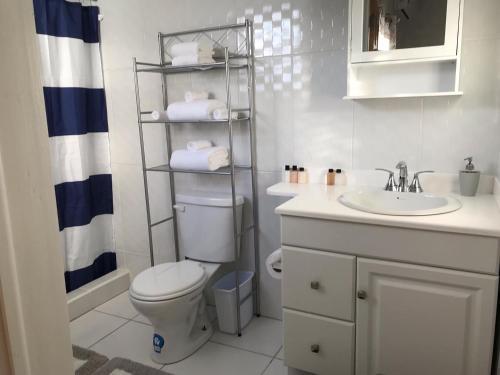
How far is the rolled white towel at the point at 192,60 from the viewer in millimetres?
2111

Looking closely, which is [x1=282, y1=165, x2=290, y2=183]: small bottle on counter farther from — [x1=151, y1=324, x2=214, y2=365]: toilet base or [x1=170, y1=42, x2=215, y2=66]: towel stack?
[x1=151, y1=324, x2=214, y2=365]: toilet base

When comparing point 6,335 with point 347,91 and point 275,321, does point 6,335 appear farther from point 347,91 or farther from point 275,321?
point 275,321

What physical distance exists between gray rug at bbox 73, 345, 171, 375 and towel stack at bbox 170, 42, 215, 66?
152 cm

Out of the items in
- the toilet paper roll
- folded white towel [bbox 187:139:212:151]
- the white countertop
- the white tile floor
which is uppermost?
folded white towel [bbox 187:139:212:151]

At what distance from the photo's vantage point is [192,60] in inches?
83.4

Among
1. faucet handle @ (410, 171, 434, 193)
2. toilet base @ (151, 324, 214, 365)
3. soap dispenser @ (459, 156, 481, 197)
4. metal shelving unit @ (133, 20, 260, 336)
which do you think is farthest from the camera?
metal shelving unit @ (133, 20, 260, 336)

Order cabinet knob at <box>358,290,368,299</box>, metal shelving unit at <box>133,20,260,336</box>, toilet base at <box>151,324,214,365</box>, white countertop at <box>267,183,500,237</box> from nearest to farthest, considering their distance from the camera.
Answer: white countertop at <box>267,183,500,237</box> → cabinet knob at <box>358,290,368,299</box> → toilet base at <box>151,324,214,365</box> → metal shelving unit at <box>133,20,260,336</box>

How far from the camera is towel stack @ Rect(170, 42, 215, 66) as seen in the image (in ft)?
6.92

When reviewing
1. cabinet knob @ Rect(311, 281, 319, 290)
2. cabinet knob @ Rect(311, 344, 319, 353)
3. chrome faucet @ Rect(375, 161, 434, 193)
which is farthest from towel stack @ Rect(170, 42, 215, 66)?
cabinet knob @ Rect(311, 344, 319, 353)

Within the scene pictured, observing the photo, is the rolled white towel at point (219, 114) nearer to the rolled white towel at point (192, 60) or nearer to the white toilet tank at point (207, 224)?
the rolled white towel at point (192, 60)

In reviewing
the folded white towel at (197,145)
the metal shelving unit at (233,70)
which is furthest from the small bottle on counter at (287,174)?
the folded white towel at (197,145)

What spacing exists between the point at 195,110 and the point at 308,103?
58 centimetres

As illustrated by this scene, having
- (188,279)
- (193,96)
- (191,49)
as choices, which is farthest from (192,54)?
(188,279)

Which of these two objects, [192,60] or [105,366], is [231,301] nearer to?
[105,366]
